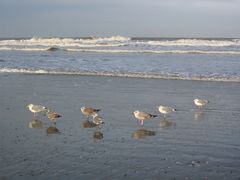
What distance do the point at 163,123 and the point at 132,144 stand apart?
2628 mm

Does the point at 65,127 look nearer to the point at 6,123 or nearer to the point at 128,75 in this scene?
the point at 6,123

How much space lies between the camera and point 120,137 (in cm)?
1066

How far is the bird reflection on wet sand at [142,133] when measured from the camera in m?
10.8

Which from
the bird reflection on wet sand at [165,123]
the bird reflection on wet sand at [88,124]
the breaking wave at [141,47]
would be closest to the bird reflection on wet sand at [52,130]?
the bird reflection on wet sand at [88,124]

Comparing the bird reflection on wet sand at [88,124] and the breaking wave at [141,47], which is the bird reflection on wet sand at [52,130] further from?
Answer: the breaking wave at [141,47]

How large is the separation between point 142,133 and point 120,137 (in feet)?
2.30

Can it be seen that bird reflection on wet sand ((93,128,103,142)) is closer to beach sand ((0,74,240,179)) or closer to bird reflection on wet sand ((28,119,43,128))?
beach sand ((0,74,240,179))

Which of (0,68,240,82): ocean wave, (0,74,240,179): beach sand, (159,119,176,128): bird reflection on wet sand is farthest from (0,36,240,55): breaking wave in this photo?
(159,119,176,128): bird reflection on wet sand

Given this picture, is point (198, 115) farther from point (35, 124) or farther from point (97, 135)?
point (35, 124)

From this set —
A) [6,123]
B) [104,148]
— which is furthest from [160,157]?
[6,123]

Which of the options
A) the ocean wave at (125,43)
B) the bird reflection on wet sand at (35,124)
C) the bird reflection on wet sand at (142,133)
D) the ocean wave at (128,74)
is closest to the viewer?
the bird reflection on wet sand at (142,133)

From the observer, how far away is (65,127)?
38.3ft

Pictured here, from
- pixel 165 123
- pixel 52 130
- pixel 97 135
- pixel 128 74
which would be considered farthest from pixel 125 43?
pixel 97 135

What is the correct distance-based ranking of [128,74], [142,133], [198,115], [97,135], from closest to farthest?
[97,135] < [142,133] < [198,115] < [128,74]
